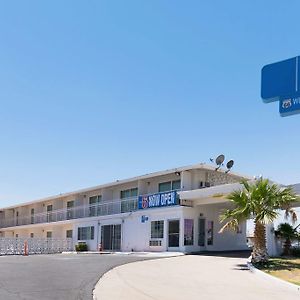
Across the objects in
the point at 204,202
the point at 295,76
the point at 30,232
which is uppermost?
the point at 295,76

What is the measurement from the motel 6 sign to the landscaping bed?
7.23 meters

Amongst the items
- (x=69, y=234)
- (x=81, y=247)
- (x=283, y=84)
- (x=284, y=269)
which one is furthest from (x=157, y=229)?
(x=283, y=84)

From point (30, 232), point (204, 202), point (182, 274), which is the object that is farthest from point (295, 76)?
point (30, 232)

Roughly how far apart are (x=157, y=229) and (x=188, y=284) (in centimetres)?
1796

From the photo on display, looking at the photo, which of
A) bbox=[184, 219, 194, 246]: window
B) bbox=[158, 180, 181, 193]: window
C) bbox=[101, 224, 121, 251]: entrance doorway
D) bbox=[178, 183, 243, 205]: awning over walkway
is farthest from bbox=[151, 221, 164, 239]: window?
bbox=[101, 224, 121, 251]: entrance doorway

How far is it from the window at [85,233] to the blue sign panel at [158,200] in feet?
26.5

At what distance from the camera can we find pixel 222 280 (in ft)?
52.2

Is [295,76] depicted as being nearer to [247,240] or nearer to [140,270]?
[140,270]

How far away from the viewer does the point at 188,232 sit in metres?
30.6

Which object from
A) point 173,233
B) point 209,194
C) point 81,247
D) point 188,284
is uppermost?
point 209,194

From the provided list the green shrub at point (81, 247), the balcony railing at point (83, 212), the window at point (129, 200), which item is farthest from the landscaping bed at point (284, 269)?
the green shrub at point (81, 247)

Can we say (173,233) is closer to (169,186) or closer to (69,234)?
(169,186)

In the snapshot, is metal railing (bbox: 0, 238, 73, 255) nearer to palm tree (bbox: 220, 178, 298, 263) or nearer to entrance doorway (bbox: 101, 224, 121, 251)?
entrance doorway (bbox: 101, 224, 121, 251)

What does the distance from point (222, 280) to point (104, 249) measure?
23.7 metres
